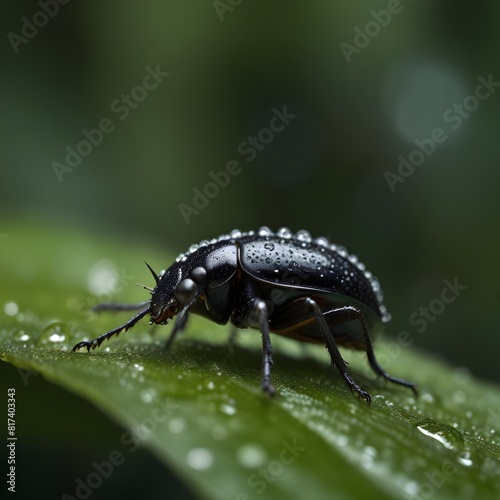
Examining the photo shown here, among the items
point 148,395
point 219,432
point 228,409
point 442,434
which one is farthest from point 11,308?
point 442,434

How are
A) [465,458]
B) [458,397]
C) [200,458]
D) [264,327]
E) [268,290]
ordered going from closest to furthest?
[200,458]
[465,458]
[264,327]
[268,290]
[458,397]

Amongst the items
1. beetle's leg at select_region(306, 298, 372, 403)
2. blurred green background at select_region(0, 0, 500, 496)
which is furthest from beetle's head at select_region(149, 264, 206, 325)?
blurred green background at select_region(0, 0, 500, 496)

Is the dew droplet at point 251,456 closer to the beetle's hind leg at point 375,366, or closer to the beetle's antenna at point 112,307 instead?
the beetle's hind leg at point 375,366

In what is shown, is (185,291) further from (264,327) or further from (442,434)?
(442,434)

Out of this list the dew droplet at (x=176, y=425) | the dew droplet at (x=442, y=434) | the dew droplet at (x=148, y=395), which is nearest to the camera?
the dew droplet at (x=176, y=425)

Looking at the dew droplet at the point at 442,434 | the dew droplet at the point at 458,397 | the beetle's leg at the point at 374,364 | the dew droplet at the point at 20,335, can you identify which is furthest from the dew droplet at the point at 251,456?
the dew droplet at the point at 458,397

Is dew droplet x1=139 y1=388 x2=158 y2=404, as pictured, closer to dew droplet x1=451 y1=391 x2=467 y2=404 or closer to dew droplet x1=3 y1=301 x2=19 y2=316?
dew droplet x1=3 y1=301 x2=19 y2=316
